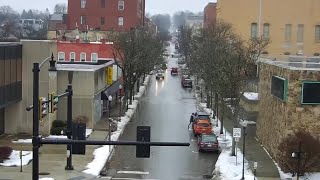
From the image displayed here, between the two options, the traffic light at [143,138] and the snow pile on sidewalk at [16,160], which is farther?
the snow pile on sidewalk at [16,160]

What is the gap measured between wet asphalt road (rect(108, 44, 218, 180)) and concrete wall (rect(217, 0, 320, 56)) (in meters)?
21.8

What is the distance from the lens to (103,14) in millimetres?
105125

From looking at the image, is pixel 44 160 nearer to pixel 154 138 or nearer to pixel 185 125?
pixel 154 138

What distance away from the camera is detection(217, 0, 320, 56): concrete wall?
8581 cm

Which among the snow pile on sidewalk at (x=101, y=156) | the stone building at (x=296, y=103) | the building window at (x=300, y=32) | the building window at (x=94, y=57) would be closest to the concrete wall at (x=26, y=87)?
the snow pile on sidewalk at (x=101, y=156)

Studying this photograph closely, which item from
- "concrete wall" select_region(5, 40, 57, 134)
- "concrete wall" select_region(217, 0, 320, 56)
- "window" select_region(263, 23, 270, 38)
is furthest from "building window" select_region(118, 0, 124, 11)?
"concrete wall" select_region(5, 40, 57, 134)

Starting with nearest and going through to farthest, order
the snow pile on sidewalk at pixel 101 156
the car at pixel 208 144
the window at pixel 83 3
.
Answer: the snow pile on sidewalk at pixel 101 156 < the car at pixel 208 144 < the window at pixel 83 3

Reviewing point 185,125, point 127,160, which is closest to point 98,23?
point 185,125

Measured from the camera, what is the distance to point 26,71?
41.3 m

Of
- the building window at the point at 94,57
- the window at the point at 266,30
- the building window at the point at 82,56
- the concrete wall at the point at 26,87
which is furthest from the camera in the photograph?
the window at the point at 266,30

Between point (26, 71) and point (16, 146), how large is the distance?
713cm

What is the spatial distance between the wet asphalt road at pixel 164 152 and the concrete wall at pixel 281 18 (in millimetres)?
21796

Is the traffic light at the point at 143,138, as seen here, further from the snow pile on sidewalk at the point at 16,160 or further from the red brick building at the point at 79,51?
the red brick building at the point at 79,51

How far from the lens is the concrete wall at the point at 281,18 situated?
85812 millimetres
